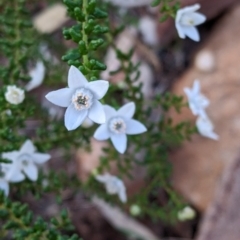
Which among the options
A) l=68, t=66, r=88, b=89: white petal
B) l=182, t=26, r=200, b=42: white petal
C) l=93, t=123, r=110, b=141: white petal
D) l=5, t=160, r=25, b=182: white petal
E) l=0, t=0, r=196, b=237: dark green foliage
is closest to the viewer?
l=68, t=66, r=88, b=89: white petal

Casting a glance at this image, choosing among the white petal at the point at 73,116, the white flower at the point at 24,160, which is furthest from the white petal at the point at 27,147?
the white petal at the point at 73,116

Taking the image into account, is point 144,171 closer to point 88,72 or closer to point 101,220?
point 101,220

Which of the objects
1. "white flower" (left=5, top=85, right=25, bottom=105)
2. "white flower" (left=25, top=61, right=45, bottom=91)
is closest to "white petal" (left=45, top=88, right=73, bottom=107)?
"white flower" (left=5, top=85, right=25, bottom=105)

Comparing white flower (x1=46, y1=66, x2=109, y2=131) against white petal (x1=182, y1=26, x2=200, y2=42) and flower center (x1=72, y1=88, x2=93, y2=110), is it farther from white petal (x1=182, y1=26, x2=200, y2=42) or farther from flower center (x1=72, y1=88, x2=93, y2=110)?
white petal (x1=182, y1=26, x2=200, y2=42)

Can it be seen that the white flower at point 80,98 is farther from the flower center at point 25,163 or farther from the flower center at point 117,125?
the flower center at point 25,163

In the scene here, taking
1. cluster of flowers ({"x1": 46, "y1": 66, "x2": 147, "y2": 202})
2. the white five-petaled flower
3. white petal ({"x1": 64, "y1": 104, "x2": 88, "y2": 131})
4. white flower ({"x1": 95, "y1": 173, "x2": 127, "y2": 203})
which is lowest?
white flower ({"x1": 95, "y1": 173, "x2": 127, "y2": 203})

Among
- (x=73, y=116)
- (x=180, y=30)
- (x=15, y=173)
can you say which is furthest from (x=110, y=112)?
(x=15, y=173)

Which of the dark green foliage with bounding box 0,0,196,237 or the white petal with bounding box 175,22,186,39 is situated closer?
the dark green foliage with bounding box 0,0,196,237

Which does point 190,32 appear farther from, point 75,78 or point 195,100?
point 75,78
